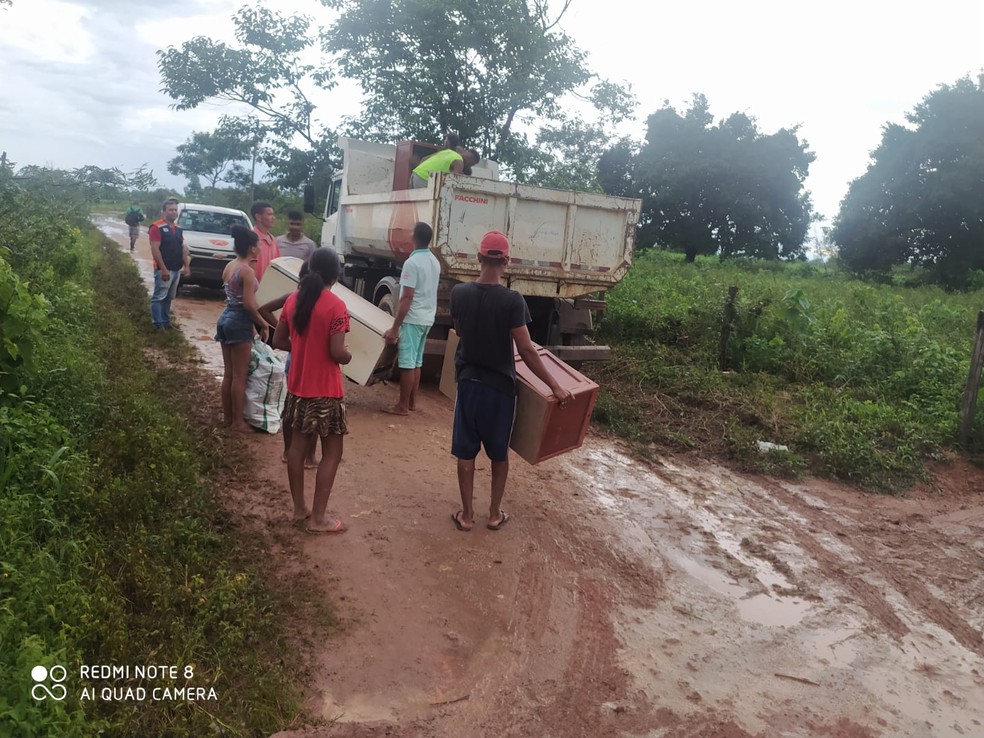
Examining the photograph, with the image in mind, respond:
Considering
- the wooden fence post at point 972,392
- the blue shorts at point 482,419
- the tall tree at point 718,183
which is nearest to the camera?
the blue shorts at point 482,419

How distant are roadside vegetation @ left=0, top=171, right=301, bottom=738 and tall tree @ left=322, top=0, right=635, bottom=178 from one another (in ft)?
36.5

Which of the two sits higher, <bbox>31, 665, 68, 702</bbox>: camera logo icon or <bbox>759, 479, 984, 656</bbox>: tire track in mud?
<bbox>31, 665, 68, 702</bbox>: camera logo icon

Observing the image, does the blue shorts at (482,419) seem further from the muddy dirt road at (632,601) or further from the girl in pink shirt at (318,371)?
the girl in pink shirt at (318,371)

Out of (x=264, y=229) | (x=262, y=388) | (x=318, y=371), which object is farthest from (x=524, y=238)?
(x=318, y=371)

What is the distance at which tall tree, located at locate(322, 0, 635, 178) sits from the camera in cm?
1542

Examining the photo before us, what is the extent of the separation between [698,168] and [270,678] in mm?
42020

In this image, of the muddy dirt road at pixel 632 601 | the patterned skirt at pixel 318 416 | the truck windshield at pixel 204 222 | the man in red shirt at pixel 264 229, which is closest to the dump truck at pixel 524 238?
the man in red shirt at pixel 264 229

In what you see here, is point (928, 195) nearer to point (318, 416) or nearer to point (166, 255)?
point (166, 255)

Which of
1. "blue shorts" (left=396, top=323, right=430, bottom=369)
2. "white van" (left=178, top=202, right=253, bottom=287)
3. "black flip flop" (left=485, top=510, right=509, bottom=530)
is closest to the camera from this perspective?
"black flip flop" (left=485, top=510, right=509, bottom=530)

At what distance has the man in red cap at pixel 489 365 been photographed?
4.47m

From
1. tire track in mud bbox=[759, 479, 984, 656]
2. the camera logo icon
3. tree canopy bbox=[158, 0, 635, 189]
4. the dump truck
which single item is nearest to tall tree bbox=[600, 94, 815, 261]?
tree canopy bbox=[158, 0, 635, 189]

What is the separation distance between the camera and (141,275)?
16.2 metres

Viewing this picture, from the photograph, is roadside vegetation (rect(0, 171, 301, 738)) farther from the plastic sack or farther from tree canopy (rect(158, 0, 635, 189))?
tree canopy (rect(158, 0, 635, 189))

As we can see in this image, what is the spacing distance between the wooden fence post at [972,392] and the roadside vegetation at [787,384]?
0.32ft
